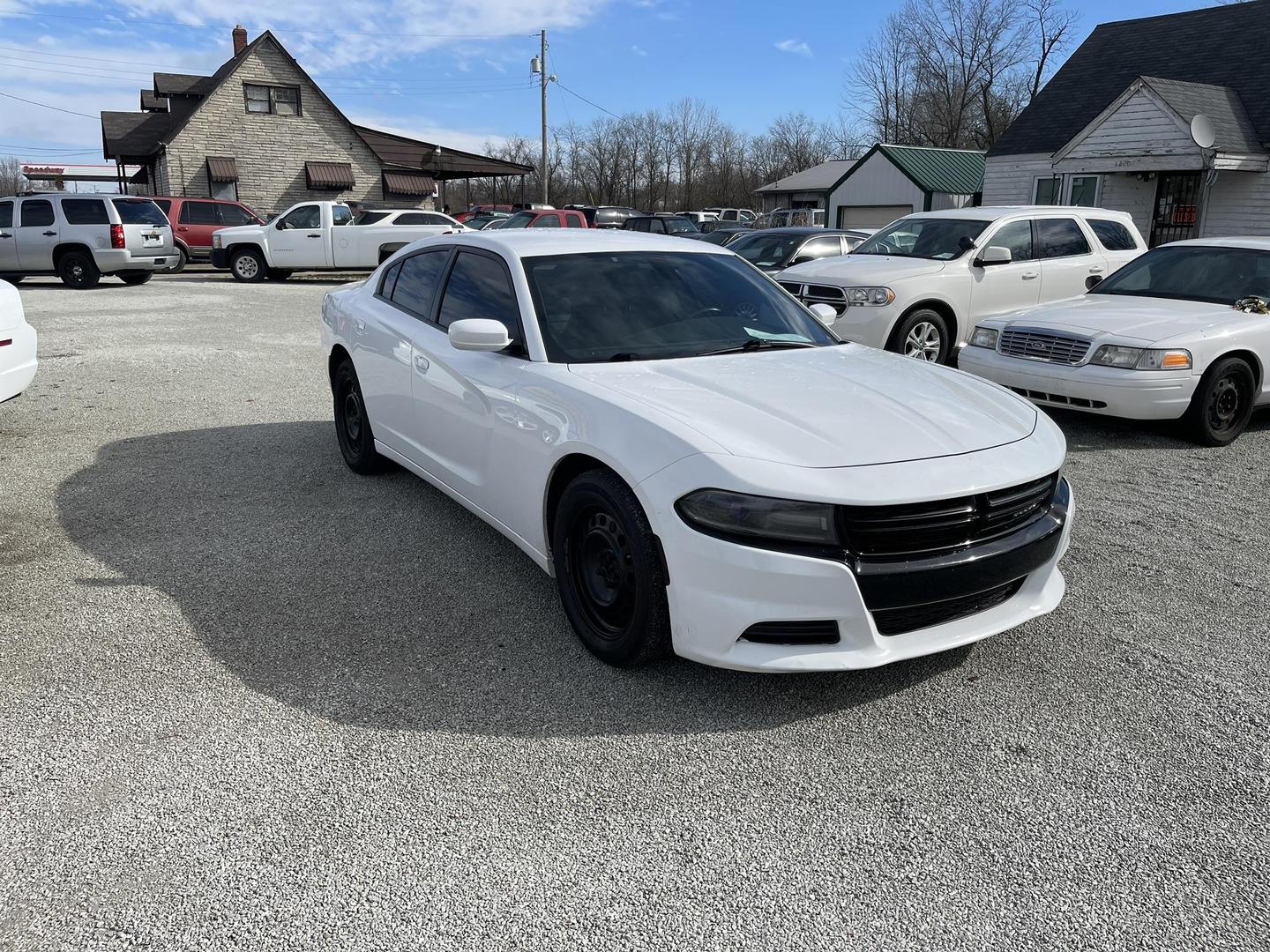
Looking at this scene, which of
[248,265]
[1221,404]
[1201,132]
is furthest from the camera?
[248,265]

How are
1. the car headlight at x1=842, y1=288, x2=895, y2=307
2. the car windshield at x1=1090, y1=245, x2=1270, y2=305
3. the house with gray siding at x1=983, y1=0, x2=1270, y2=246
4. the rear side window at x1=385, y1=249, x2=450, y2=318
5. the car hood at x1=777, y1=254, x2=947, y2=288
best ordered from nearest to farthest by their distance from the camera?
the rear side window at x1=385, y1=249, x2=450, y2=318 → the car windshield at x1=1090, y1=245, x2=1270, y2=305 → the car headlight at x1=842, y1=288, x2=895, y2=307 → the car hood at x1=777, y1=254, x2=947, y2=288 → the house with gray siding at x1=983, y1=0, x2=1270, y2=246

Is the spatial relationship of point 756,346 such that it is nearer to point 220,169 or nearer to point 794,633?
point 794,633

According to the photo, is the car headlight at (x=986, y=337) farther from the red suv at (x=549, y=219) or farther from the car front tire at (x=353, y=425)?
the red suv at (x=549, y=219)

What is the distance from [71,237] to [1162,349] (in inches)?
769

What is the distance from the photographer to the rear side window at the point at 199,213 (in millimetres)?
23984

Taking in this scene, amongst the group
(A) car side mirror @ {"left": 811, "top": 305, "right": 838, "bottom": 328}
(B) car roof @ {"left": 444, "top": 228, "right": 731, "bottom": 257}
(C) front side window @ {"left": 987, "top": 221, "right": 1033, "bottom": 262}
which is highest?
(C) front side window @ {"left": 987, "top": 221, "right": 1033, "bottom": 262}

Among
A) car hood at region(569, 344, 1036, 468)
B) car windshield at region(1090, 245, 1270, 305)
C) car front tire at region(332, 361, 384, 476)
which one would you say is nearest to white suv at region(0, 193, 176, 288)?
car front tire at region(332, 361, 384, 476)

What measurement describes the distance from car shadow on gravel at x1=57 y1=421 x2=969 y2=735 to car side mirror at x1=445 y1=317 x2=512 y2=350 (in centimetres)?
110

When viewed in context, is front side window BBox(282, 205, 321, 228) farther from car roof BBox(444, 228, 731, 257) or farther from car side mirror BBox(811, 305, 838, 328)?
car side mirror BBox(811, 305, 838, 328)

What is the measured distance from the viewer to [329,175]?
35.2 metres

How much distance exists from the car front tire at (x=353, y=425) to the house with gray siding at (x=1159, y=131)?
18540mm

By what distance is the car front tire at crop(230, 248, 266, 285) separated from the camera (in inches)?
852

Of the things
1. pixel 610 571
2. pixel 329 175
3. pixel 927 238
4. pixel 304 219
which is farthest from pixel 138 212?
pixel 610 571

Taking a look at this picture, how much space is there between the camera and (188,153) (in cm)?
3338
